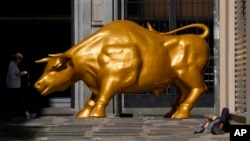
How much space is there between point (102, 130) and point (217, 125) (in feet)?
7.55

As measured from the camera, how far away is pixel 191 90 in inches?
612

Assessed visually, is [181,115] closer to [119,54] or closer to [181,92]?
[181,92]

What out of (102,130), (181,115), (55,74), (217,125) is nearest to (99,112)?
(55,74)

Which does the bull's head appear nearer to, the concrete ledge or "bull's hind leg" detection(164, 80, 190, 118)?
"bull's hind leg" detection(164, 80, 190, 118)

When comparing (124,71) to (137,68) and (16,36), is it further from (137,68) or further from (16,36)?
(16,36)

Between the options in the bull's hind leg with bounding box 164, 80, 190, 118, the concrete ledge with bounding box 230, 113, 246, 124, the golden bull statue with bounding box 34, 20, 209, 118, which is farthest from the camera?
the bull's hind leg with bounding box 164, 80, 190, 118

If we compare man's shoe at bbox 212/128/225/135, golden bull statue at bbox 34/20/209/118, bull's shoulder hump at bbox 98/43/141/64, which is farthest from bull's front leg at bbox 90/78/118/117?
man's shoe at bbox 212/128/225/135

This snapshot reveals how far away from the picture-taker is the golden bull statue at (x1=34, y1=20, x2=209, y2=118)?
15008mm

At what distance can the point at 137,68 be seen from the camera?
1509 cm

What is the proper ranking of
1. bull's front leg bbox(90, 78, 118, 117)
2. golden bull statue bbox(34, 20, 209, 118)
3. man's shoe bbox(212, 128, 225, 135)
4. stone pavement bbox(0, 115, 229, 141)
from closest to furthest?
1. stone pavement bbox(0, 115, 229, 141)
2. man's shoe bbox(212, 128, 225, 135)
3. bull's front leg bbox(90, 78, 118, 117)
4. golden bull statue bbox(34, 20, 209, 118)

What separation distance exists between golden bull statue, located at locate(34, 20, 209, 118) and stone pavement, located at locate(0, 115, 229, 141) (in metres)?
0.84

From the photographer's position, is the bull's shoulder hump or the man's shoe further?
the bull's shoulder hump

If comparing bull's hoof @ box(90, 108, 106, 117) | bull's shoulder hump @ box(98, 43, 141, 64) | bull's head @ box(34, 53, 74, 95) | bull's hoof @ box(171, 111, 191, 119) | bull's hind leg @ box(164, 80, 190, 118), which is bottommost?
bull's hoof @ box(171, 111, 191, 119)

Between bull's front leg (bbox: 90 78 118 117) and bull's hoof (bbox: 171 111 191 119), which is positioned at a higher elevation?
bull's front leg (bbox: 90 78 118 117)
